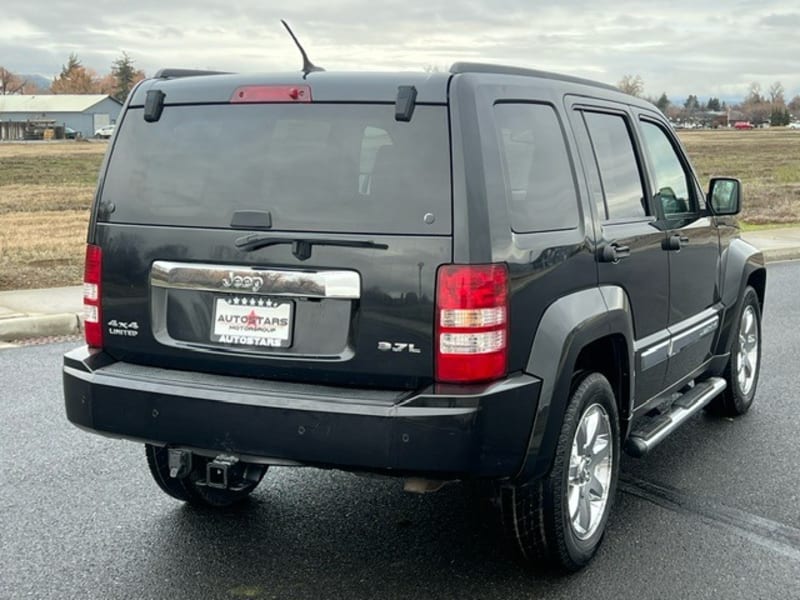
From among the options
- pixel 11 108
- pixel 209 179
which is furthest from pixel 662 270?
pixel 11 108

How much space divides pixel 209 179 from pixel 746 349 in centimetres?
416

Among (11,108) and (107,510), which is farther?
(11,108)

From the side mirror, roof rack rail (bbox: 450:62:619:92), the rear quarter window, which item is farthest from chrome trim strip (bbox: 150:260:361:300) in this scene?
the side mirror

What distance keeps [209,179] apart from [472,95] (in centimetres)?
105

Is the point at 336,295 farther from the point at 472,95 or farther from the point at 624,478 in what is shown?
the point at 624,478

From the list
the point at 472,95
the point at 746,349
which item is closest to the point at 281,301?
the point at 472,95

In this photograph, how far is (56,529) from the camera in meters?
4.50

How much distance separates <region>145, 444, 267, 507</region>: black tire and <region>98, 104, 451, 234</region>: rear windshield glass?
1.19 m

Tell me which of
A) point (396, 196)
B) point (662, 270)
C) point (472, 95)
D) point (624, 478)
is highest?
point (472, 95)

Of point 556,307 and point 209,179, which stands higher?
point 209,179

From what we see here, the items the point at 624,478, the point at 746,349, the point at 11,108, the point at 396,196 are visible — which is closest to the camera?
the point at 396,196

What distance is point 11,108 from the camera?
127 m

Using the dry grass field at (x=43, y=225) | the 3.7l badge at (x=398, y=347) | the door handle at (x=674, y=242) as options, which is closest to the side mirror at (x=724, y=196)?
the door handle at (x=674, y=242)

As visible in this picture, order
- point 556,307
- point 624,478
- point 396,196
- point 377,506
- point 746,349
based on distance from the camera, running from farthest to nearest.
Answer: point 746,349, point 624,478, point 377,506, point 556,307, point 396,196
